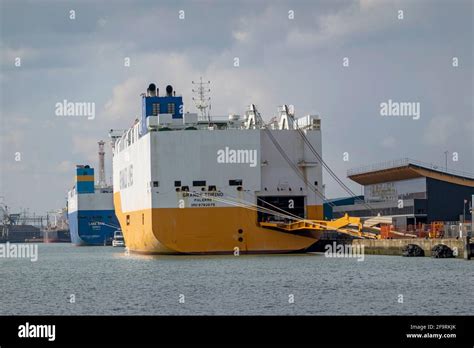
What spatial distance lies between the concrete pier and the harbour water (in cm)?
95

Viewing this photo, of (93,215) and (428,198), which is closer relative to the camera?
(428,198)

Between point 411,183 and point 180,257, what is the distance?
24.4 m

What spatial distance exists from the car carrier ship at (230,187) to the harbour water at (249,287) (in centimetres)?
168

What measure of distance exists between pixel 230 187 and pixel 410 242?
29.8ft

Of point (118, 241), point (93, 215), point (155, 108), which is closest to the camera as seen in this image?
point (155, 108)

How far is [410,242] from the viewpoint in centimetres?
5059

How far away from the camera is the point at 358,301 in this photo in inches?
1146

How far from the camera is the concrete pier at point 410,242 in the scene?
45.4 meters

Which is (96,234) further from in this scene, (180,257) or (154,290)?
(154,290)

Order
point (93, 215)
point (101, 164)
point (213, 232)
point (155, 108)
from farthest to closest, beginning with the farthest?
point (101, 164)
point (93, 215)
point (155, 108)
point (213, 232)

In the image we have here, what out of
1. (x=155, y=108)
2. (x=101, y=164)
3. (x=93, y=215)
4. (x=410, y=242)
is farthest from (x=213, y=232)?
(x=101, y=164)

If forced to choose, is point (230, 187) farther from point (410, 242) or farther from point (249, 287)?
point (249, 287)
